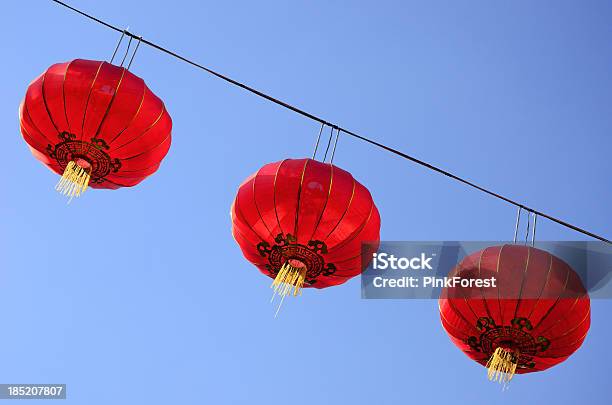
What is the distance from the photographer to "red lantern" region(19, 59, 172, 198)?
5.71 meters

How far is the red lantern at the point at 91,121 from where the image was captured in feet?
18.7

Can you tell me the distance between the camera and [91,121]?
18.7 feet

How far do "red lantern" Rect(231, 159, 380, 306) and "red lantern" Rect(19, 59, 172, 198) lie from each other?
82 cm

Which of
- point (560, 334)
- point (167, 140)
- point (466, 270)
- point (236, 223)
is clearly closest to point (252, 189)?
point (236, 223)

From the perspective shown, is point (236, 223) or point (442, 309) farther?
point (442, 309)

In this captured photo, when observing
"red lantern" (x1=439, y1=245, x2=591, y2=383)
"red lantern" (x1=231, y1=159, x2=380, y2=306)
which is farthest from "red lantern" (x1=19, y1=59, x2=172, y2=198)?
"red lantern" (x1=439, y1=245, x2=591, y2=383)

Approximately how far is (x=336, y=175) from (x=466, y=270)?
124 cm

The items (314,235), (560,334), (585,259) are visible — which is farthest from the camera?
(585,259)

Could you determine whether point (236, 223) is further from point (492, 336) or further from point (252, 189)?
point (492, 336)

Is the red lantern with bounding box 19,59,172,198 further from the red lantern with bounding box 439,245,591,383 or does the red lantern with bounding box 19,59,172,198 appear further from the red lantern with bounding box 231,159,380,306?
the red lantern with bounding box 439,245,591,383

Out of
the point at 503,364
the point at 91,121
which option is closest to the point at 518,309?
the point at 503,364

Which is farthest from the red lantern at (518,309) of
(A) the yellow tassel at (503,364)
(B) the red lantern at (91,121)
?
(B) the red lantern at (91,121)

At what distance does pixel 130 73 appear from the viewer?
6.02m

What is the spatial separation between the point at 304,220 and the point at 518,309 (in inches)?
64.4
